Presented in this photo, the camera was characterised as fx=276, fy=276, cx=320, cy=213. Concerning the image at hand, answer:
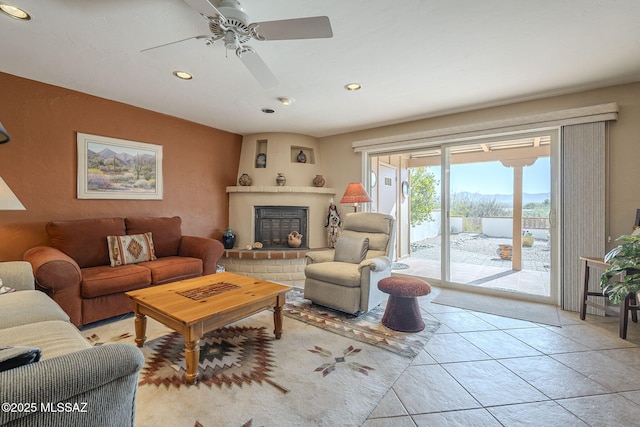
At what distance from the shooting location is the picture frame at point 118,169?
126 inches

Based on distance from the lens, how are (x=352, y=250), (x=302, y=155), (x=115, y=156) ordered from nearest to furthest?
(x=352, y=250)
(x=115, y=156)
(x=302, y=155)

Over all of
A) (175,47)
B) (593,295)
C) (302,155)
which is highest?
(175,47)

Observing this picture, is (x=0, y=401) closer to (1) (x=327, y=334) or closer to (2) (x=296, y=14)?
(1) (x=327, y=334)

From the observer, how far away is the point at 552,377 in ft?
6.01

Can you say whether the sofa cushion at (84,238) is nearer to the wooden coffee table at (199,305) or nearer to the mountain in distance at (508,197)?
the wooden coffee table at (199,305)

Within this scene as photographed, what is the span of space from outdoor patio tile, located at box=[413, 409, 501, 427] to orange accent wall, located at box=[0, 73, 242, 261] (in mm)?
3847

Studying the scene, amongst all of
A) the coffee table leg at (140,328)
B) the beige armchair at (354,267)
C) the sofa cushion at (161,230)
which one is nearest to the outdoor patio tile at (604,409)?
the beige armchair at (354,267)

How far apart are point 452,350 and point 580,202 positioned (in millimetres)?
2251

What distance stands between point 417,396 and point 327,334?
95 cm

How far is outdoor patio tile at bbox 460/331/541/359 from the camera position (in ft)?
7.00

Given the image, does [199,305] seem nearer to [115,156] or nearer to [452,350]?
[452,350]

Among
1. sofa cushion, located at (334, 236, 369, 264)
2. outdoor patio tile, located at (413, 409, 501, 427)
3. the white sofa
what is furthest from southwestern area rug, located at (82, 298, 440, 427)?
sofa cushion, located at (334, 236, 369, 264)

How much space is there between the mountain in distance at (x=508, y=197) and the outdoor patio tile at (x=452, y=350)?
212 cm

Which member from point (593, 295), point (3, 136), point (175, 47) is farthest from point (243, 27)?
point (593, 295)
